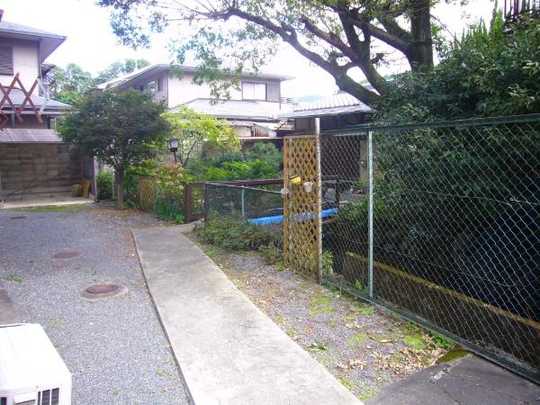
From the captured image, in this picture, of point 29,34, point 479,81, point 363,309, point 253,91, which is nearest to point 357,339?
point 363,309

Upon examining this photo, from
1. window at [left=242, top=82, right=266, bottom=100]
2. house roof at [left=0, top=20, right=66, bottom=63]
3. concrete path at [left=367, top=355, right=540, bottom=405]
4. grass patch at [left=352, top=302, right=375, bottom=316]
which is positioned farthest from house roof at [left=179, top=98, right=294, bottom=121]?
concrete path at [left=367, top=355, right=540, bottom=405]

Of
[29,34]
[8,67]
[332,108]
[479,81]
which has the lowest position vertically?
[479,81]

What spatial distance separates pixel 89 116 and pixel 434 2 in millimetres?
8227

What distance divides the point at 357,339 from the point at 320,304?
84 cm

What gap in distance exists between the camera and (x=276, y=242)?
6.75 meters

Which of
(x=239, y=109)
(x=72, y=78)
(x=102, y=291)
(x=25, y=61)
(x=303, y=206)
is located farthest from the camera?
(x=72, y=78)

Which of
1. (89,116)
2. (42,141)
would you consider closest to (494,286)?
(89,116)

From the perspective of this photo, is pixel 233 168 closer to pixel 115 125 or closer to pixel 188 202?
pixel 188 202

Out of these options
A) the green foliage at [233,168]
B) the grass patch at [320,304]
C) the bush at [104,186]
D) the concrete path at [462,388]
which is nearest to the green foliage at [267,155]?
the green foliage at [233,168]

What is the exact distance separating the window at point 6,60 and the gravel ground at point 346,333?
14.5 m

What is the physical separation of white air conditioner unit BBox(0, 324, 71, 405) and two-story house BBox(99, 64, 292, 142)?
Result: 647 inches

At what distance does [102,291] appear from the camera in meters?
5.16

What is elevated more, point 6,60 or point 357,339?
point 6,60

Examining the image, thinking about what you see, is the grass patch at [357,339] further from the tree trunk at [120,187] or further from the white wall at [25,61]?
the white wall at [25,61]
